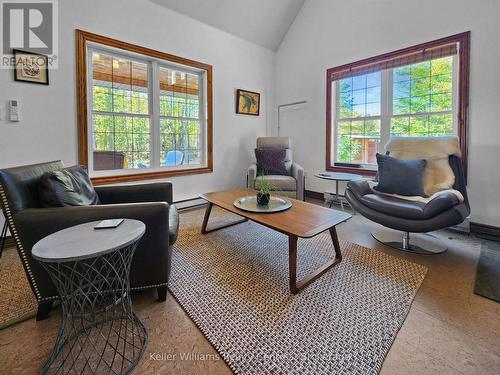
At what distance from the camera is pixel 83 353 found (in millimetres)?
1153

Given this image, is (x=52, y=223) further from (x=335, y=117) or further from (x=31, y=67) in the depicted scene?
(x=335, y=117)

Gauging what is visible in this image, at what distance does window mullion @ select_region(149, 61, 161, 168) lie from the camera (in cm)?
334

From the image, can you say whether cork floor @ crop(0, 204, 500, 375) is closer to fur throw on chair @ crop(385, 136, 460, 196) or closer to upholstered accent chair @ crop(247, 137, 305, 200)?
fur throw on chair @ crop(385, 136, 460, 196)

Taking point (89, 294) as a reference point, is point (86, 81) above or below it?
above

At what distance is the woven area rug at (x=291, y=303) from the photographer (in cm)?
113

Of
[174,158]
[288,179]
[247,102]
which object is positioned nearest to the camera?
[288,179]

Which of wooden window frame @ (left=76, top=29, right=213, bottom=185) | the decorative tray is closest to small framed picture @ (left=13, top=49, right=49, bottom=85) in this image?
wooden window frame @ (left=76, top=29, right=213, bottom=185)

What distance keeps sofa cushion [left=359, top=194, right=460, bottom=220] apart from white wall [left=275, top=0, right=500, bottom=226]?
1183 mm

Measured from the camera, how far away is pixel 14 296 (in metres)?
1.58

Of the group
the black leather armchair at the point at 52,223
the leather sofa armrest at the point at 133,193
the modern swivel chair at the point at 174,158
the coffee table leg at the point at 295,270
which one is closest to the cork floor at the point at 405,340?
the black leather armchair at the point at 52,223

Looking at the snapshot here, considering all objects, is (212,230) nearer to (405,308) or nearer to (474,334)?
(405,308)

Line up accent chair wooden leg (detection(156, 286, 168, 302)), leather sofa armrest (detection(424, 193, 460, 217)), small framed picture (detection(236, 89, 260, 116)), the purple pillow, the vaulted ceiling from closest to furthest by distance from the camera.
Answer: accent chair wooden leg (detection(156, 286, 168, 302))
leather sofa armrest (detection(424, 193, 460, 217))
the vaulted ceiling
the purple pillow
small framed picture (detection(236, 89, 260, 116))

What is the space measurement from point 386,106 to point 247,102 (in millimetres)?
2228

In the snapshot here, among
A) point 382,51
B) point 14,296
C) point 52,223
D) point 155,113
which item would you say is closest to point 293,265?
point 52,223
